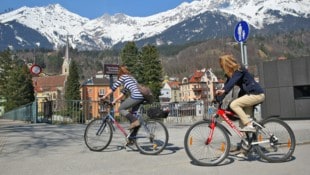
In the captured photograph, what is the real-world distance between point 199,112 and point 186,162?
14783mm

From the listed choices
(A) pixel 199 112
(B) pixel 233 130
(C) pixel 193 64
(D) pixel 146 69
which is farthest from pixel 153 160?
(C) pixel 193 64

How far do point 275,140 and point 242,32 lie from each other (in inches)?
136

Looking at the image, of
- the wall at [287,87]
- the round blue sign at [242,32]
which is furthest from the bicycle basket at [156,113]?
the wall at [287,87]

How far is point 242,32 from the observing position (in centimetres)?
918

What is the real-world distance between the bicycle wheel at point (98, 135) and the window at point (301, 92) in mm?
18788

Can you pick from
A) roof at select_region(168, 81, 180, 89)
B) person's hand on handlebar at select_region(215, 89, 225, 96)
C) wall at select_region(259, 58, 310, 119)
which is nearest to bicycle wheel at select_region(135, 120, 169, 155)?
person's hand on handlebar at select_region(215, 89, 225, 96)

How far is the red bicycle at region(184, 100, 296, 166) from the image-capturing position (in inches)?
249

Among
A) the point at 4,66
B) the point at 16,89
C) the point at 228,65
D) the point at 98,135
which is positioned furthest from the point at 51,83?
the point at 228,65

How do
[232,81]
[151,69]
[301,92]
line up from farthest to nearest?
[151,69] → [301,92] → [232,81]

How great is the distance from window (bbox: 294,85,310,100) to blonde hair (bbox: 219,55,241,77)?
18.8 m

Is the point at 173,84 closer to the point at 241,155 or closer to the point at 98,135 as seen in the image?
the point at 98,135

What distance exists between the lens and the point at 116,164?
6477mm

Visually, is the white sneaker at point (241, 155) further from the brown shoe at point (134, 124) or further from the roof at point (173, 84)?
the roof at point (173, 84)

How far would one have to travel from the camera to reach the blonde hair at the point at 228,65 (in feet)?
21.8
